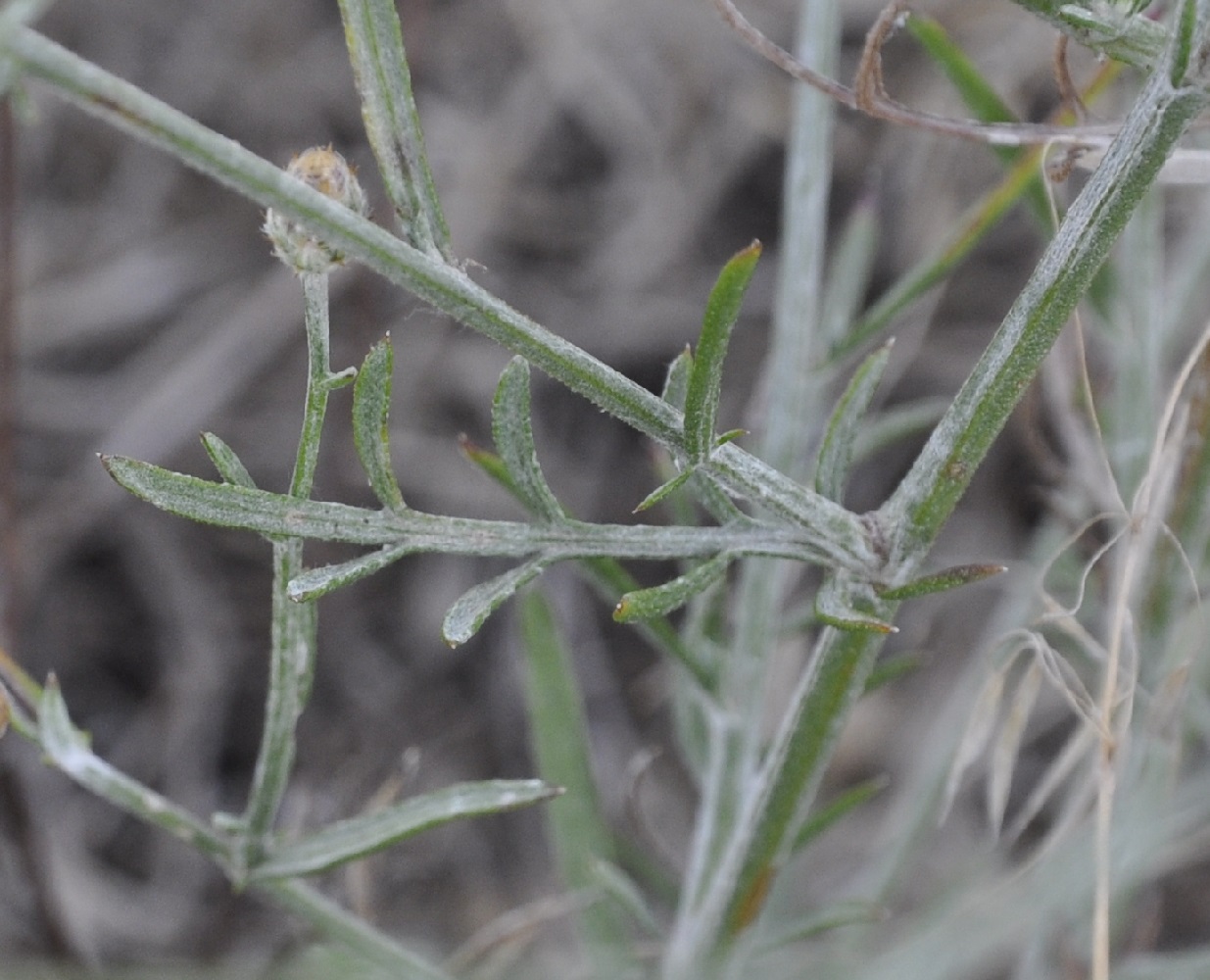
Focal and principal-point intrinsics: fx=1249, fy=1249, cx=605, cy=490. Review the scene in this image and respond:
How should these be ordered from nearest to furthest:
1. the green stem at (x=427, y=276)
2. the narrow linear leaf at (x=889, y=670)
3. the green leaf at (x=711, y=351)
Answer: the green stem at (x=427, y=276)
the green leaf at (x=711, y=351)
the narrow linear leaf at (x=889, y=670)

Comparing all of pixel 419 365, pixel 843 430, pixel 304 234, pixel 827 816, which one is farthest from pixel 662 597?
pixel 419 365

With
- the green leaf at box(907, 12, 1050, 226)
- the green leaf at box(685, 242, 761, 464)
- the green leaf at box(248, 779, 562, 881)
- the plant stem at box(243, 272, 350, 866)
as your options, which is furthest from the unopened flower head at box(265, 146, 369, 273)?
the green leaf at box(907, 12, 1050, 226)

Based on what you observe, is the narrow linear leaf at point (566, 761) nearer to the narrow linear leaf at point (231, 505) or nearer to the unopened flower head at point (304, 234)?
the narrow linear leaf at point (231, 505)

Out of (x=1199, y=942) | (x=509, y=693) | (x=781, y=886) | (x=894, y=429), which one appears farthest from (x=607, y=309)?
(x=1199, y=942)

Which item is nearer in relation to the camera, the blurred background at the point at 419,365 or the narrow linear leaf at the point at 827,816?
the narrow linear leaf at the point at 827,816

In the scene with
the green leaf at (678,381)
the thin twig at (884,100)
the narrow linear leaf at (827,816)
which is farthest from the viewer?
the narrow linear leaf at (827,816)

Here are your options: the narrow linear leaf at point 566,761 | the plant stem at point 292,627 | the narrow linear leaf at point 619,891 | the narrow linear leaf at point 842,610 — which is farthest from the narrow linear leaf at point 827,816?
the plant stem at point 292,627
